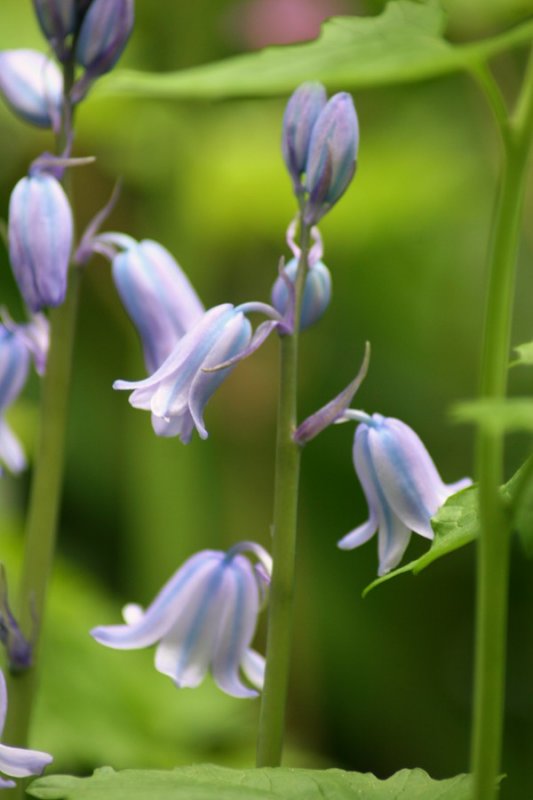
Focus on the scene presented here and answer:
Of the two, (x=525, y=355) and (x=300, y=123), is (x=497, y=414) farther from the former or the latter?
(x=300, y=123)

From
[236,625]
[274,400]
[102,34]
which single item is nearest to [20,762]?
[236,625]

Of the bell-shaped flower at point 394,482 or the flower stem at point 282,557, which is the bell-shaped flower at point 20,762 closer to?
the flower stem at point 282,557

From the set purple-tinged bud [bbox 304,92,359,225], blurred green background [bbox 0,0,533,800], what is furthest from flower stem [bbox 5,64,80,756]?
blurred green background [bbox 0,0,533,800]

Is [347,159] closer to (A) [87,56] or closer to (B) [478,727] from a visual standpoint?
(A) [87,56]

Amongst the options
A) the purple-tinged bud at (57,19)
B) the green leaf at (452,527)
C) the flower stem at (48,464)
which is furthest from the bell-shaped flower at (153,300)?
the green leaf at (452,527)

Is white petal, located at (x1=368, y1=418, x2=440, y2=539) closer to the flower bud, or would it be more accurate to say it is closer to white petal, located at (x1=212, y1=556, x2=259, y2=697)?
white petal, located at (x1=212, y1=556, x2=259, y2=697)

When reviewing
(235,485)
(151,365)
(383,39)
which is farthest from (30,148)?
(383,39)
